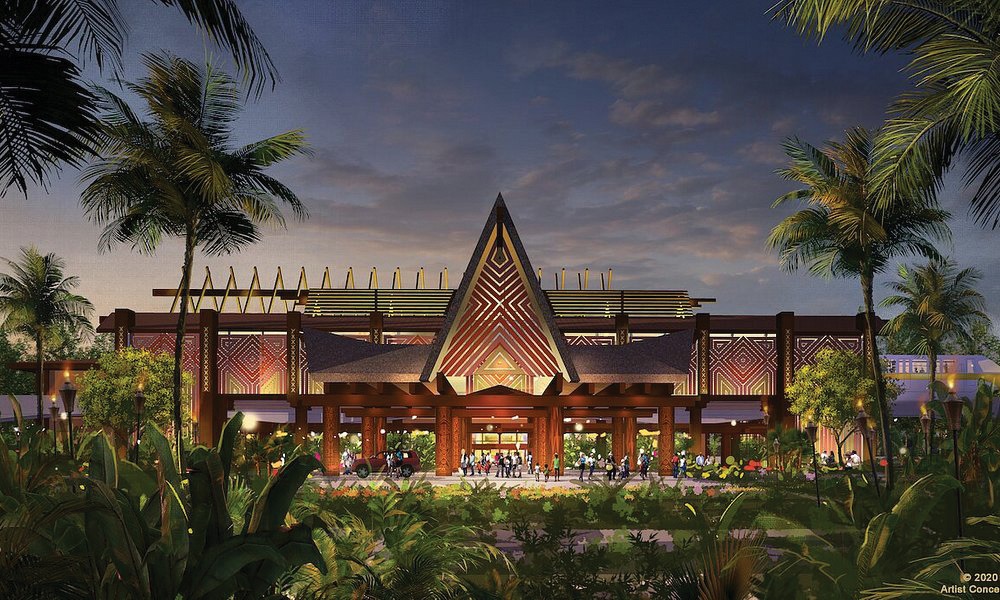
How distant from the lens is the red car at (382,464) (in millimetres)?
34312

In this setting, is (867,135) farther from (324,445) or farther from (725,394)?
(324,445)

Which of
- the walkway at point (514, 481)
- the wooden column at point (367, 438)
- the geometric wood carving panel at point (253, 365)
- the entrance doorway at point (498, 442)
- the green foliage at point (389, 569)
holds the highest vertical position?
the geometric wood carving panel at point (253, 365)

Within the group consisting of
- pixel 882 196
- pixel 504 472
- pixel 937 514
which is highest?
pixel 882 196

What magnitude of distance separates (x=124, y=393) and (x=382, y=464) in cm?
1151

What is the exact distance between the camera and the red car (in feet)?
113

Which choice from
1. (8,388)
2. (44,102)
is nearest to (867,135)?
(44,102)

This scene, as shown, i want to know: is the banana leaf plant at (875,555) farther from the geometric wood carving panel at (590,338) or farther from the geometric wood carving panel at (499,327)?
the geometric wood carving panel at (590,338)

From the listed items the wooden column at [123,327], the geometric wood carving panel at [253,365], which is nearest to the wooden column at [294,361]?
the geometric wood carving panel at [253,365]

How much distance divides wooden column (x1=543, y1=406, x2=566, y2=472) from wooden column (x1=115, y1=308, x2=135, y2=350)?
22.4 m

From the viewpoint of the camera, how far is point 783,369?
41.1 meters

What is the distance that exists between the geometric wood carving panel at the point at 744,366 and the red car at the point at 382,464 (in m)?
15.8

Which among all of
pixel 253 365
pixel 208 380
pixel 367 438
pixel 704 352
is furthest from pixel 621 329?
pixel 208 380

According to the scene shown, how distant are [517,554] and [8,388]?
238 feet

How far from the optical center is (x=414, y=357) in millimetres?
35125
